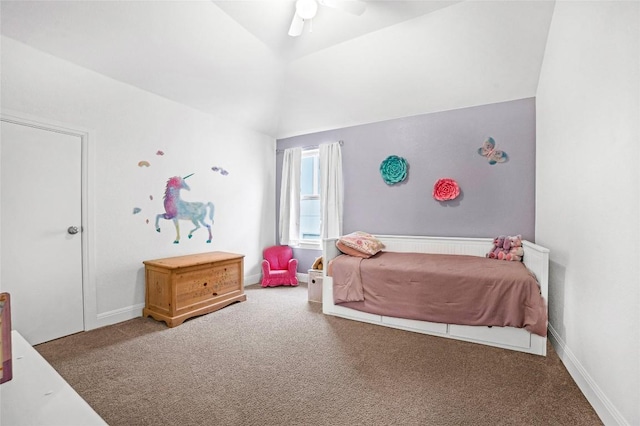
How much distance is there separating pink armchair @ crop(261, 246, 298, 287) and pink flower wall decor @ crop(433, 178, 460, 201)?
2197 millimetres

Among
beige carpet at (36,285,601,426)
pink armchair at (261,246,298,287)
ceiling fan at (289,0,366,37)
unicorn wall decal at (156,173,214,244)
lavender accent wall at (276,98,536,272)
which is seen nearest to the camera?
beige carpet at (36,285,601,426)

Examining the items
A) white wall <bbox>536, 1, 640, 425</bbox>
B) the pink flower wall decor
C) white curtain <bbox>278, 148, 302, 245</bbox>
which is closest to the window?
white curtain <bbox>278, 148, 302, 245</bbox>

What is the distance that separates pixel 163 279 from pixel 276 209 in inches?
90.0

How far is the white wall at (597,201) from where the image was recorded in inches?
53.5

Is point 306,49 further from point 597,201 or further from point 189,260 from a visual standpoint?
point 597,201

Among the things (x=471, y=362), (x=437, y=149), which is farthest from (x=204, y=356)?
(x=437, y=149)

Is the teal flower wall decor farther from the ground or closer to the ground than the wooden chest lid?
farther from the ground

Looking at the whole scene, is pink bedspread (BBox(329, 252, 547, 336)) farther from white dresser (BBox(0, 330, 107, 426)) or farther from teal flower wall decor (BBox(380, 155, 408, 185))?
white dresser (BBox(0, 330, 107, 426))

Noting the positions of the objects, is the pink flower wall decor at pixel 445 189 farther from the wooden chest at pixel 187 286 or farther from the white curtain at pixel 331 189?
the wooden chest at pixel 187 286

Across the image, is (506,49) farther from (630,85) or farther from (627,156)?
(627,156)

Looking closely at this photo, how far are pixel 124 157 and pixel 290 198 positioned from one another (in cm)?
229

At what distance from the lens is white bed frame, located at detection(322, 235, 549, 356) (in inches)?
87.6

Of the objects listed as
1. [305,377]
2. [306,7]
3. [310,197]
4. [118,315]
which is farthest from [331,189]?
[118,315]

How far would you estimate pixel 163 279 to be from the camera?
2.84 metres
